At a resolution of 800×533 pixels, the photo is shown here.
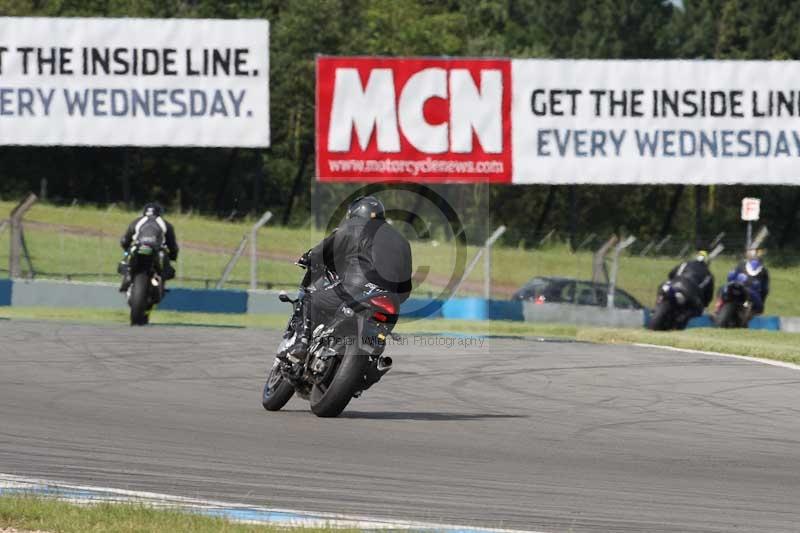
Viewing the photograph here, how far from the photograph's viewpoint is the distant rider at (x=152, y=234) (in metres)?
20.3

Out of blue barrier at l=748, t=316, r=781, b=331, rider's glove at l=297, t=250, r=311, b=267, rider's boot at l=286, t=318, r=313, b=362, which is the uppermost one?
rider's glove at l=297, t=250, r=311, b=267

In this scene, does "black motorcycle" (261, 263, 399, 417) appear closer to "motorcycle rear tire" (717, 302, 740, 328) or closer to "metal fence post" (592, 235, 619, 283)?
"motorcycle rear tire" (717, 302, 740, 328)

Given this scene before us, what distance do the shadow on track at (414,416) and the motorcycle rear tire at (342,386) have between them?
0.24 meters

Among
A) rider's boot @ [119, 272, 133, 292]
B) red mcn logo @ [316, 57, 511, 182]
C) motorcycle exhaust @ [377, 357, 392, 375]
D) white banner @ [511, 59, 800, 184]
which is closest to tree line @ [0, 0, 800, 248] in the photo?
white banner @ [511, 59, 800, 184]

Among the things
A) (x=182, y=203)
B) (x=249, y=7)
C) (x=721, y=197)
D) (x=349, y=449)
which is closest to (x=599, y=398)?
(x=349, y=449)

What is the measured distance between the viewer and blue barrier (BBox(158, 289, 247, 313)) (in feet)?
85.9

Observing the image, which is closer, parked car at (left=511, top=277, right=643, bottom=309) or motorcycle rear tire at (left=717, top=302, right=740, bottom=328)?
motorcycle rear tire at (left=717, top=302, right=740, bottom=328)

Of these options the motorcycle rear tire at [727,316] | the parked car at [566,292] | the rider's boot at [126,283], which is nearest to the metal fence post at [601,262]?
the parked car at [566,292]

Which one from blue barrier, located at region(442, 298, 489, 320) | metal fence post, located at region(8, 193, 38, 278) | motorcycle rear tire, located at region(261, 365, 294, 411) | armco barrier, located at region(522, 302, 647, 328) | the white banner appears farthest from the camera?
the white banner

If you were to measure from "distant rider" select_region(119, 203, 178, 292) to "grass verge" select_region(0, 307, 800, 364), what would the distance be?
807mm

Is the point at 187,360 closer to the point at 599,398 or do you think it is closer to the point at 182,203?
the point at 599,398

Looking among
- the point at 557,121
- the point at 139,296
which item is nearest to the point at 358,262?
the point at 139,296

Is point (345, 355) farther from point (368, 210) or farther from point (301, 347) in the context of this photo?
point (368, 210)

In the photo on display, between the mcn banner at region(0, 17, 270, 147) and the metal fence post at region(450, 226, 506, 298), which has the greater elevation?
the mcn banner at region(0, 17, 270, 147)
